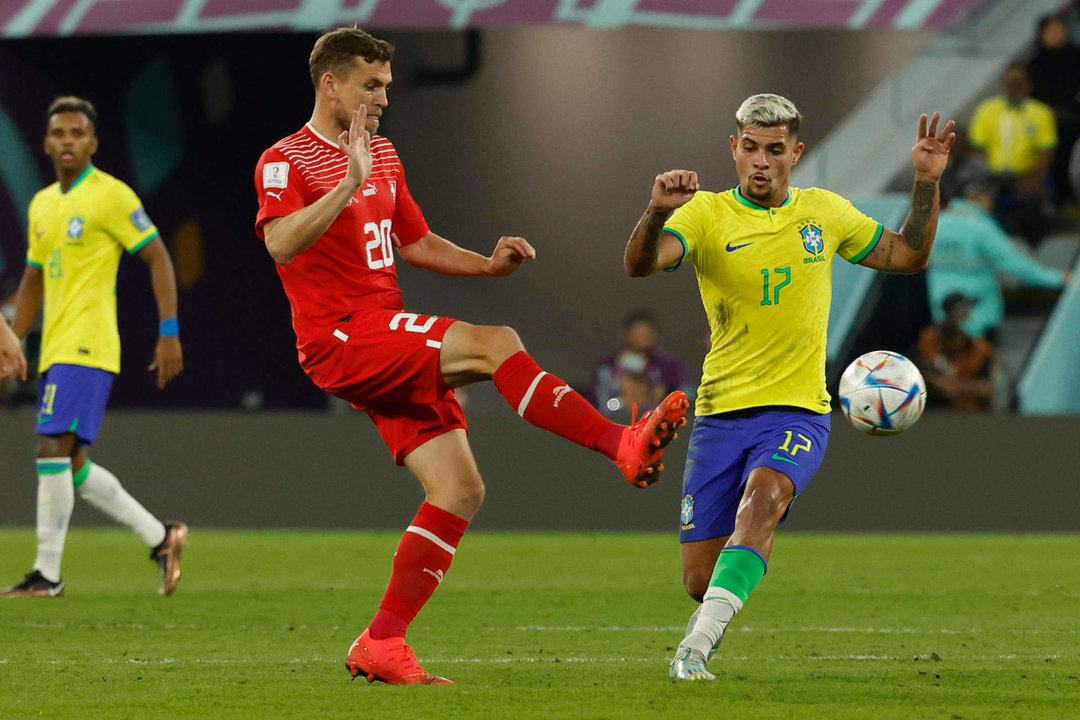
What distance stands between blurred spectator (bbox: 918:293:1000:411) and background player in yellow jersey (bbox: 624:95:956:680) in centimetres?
723

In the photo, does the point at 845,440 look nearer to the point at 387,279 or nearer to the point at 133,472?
the point at 133,472

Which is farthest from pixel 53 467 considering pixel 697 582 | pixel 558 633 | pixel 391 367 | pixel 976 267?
pixel 976 267

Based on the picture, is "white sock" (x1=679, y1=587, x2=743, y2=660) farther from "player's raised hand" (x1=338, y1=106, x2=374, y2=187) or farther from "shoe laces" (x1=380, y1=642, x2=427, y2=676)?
"player's raised hand" (x1=338, y1=106, x2=374, y2=187)

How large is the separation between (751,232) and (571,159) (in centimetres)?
1395

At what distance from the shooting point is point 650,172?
1900 centimetres

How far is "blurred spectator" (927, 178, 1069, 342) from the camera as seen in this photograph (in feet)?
43.3

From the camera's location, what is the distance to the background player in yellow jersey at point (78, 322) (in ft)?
27.0

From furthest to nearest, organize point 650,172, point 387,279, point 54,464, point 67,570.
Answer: point 650,172 < point 67,570 < point 54,464 < point 387,279

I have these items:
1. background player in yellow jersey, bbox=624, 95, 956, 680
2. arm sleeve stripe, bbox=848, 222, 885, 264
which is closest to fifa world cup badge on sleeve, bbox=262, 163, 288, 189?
background player in yellow jersey, bbox=624, 95, 956, 680

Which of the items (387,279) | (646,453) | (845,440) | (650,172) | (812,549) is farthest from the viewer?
(650,172)

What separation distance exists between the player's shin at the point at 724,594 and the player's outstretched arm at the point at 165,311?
3.81 meters

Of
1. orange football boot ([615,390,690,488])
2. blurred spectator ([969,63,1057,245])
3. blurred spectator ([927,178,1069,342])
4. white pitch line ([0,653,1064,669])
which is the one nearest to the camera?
orange football boot ([615,390,690,488])

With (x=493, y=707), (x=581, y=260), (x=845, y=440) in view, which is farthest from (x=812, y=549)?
Answer: (x=581, y=260)

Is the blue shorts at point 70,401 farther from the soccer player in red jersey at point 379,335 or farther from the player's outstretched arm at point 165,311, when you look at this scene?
the soccer player in red jersey at point 379,335
